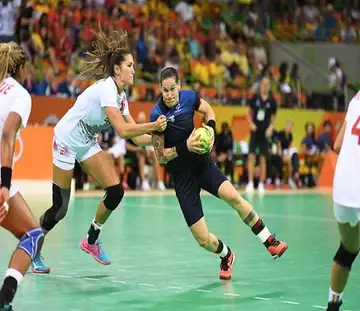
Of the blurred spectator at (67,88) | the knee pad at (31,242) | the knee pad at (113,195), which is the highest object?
the knee pad at (31,242)

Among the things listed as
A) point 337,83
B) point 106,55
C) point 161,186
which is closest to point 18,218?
point 106,55

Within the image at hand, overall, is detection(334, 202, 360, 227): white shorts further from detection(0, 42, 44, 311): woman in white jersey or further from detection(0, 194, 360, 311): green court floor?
detection(0, 42, 44, 311): woman in white jersey

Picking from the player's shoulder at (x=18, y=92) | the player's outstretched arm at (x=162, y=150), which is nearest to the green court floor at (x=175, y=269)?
the player's outstretched arm at (x=162, y=150)

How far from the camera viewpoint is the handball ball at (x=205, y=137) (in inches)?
343

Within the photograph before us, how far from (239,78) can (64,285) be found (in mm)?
19333

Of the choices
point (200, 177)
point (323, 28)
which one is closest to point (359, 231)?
point (200, 177)

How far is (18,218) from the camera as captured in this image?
6.61 metres

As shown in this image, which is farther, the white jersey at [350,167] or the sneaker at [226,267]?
the sneaker at [226,267]

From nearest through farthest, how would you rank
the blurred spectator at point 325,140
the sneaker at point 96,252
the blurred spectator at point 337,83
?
the sneaker at point 96,252
the blurred spectator at point 325,140
the blurred spectator at point 337,83

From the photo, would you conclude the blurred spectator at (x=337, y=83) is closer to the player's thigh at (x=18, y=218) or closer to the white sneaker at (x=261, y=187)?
the white sneaker at (x=261, y=187)

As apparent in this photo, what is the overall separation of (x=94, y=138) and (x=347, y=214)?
384cm

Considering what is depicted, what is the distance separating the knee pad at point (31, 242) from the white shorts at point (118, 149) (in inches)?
546

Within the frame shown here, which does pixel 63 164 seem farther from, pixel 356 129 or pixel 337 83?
pixel 337 83

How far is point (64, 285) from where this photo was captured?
854 cm
